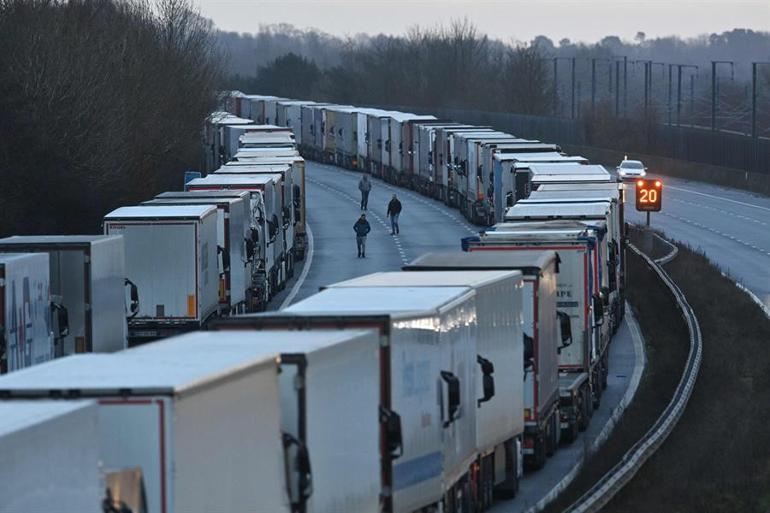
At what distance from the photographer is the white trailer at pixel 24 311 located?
950 inches

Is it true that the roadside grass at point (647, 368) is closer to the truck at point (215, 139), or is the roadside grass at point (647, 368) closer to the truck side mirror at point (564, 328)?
the truck side mirror at point (564, 328)

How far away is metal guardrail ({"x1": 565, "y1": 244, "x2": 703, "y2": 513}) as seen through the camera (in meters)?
21.2

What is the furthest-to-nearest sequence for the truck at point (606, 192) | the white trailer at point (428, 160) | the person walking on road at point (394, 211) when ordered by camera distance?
1. the white trailer at point (428, 160)
2. the person walking on road at point (394, 211)
3. the truck at point (606, 192)

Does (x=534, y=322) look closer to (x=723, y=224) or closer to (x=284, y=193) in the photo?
(x=284, y=193)

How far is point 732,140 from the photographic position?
105062 millimetres

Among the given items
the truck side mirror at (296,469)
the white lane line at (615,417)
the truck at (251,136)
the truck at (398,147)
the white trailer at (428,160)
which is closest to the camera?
the truck side mirror at (296,469)

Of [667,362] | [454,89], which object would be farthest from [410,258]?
[454,89]

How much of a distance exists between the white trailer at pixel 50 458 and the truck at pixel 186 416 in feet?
0.32

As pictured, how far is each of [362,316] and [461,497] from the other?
4.88m

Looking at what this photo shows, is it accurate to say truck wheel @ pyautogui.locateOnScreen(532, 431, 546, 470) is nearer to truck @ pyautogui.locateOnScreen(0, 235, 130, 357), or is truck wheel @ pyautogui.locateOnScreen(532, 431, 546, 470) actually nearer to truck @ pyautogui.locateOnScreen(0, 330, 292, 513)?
truck @ pyautogui.locateOnScreen(0, 235, 130, 357)

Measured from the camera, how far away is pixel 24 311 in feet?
82.2

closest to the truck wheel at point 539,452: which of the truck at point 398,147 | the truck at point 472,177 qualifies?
the truck at point 472,177

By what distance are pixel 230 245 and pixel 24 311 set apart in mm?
13773

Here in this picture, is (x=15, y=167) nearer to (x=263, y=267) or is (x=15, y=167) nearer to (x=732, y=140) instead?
(x=263, y=267)
